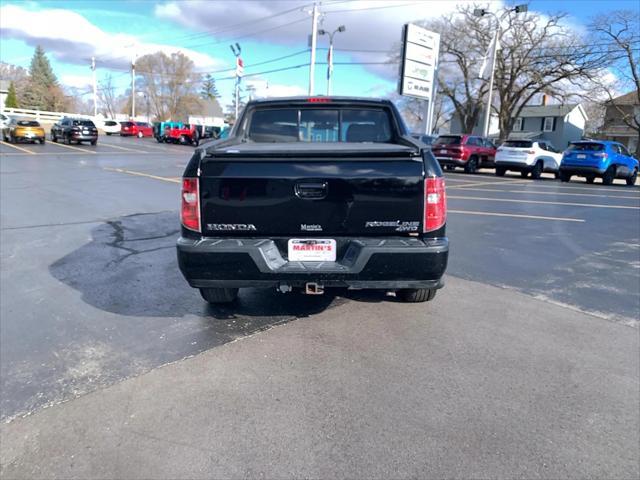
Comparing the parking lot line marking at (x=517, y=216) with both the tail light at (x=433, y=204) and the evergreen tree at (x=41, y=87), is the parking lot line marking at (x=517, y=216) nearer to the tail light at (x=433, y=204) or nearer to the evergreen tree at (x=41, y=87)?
the tail light at (x=433, y=204)

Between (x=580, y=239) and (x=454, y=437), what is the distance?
260 inches

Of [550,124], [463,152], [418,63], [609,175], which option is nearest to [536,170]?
[609,175]

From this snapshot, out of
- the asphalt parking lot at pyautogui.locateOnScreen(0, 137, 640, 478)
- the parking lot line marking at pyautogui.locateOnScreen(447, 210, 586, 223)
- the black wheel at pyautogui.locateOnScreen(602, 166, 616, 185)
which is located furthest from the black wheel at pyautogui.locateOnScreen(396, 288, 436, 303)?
the black wheel at pyautogui.locateOnScreen(602, 166, 616, 185)

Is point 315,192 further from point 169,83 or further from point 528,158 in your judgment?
point 169,83

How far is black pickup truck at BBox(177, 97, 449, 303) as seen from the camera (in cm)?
339

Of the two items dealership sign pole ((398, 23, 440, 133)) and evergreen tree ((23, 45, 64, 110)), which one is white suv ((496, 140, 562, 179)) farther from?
evergreen tree ((23, 45, 64, 110))

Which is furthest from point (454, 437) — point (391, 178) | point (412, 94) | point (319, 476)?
point (412, 94)

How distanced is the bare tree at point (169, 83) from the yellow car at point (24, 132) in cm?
5938

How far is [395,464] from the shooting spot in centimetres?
241

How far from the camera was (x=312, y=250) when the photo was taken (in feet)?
11.4

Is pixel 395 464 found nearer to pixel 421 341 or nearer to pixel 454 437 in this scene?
pixel 454 437

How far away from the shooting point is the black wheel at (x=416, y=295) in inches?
172

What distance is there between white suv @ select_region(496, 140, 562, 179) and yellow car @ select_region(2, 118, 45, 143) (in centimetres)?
2806

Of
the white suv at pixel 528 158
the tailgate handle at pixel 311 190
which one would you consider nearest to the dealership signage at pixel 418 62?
the white suv at pixel 528 158
